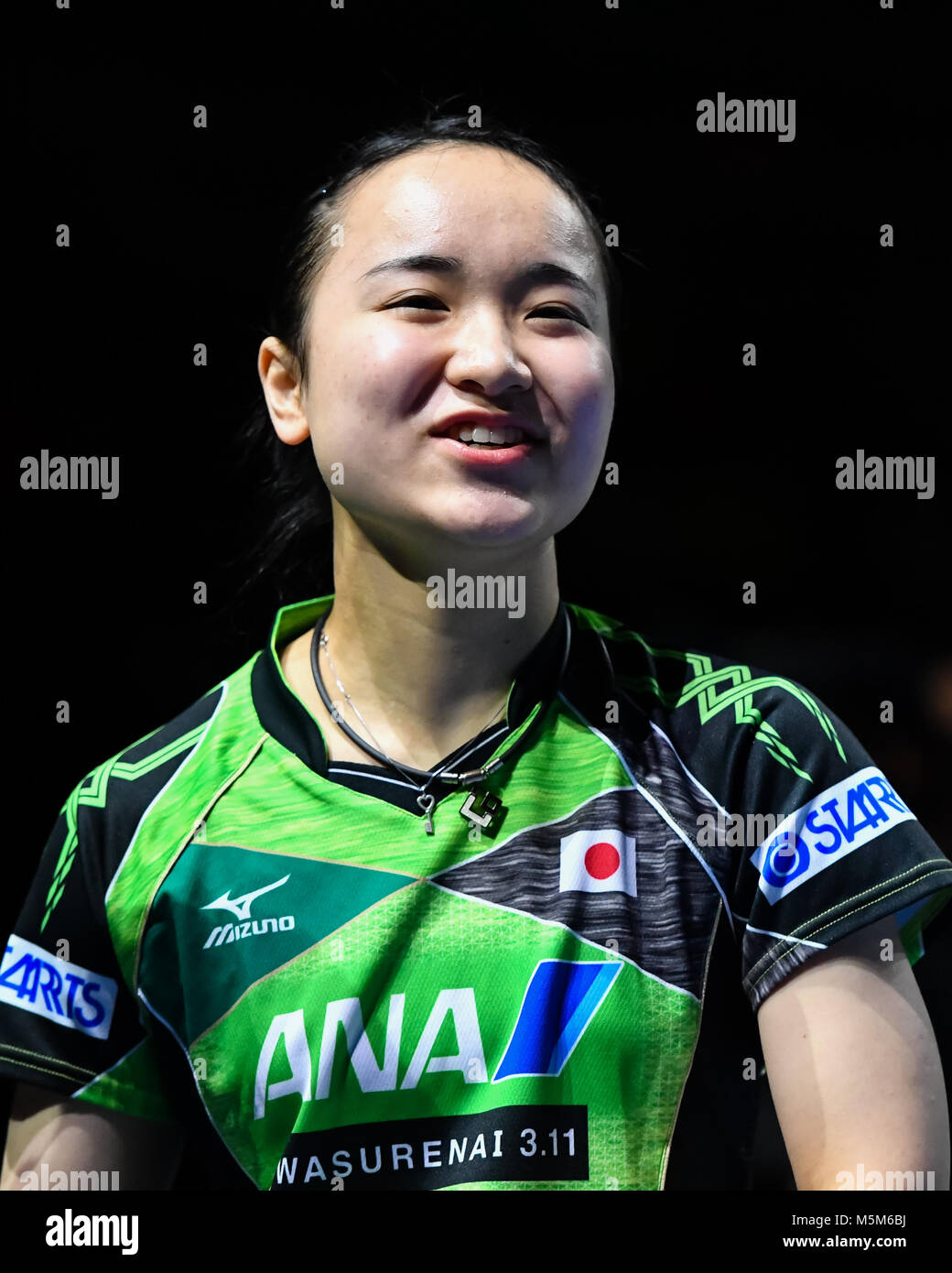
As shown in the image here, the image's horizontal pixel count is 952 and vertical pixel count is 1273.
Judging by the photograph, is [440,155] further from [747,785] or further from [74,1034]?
[74,1034]

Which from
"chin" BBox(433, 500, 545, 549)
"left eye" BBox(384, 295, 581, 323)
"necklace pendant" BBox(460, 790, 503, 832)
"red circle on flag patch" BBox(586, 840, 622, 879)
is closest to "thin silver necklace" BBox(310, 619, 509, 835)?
"necklace pendant" BBox(460, 790, 503, 832)

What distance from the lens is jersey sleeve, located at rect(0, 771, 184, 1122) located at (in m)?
1.67

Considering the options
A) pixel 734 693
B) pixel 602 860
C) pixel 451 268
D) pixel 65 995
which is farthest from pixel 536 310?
pixel 65 995

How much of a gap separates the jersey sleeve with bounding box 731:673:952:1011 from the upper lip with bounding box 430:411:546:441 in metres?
0.44

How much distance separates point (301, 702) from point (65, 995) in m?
0.47

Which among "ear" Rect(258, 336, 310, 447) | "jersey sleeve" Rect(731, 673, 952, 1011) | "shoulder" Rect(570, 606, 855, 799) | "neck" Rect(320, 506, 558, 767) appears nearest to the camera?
"jersey sleeve" Rect(731, 673, 952, 1011)

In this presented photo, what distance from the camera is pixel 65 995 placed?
66.2 inches

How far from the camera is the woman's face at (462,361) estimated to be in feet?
5.12

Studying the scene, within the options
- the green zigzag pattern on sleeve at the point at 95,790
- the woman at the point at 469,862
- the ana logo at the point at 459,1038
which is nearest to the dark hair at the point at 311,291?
the woman at the point at 469,862

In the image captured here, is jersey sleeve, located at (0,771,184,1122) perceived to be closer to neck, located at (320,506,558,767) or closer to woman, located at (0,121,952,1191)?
woman, located at (0,121,952,1191)

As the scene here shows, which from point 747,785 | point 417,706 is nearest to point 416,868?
point 417,706

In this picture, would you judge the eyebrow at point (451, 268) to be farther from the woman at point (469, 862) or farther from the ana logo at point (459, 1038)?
the ana logo at point (459, 1038)

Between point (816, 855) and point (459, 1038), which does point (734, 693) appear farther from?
point (459, 1038)

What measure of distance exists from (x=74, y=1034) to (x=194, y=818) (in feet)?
0.99
